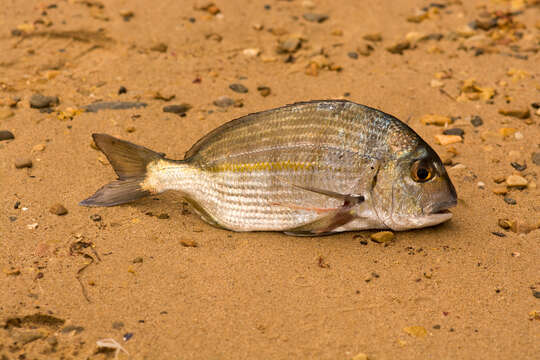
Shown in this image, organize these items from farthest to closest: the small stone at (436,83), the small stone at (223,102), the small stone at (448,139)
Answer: the small stone at (436,83)
the small stone at (223,102)
the small stone at (448,139)

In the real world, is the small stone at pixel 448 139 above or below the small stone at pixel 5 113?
below

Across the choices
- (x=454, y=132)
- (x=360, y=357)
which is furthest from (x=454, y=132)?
(x=360, y=357)

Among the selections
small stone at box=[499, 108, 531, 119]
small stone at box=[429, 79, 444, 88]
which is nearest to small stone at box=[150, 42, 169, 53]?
small stone at box=[429, 79, 444, 88]

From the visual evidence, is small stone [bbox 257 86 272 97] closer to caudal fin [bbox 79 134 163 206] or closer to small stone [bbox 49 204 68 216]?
caudal fin [bbox 79 134 163 206]

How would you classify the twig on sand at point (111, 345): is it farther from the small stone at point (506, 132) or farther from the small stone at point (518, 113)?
the small stone at point (518, 113)

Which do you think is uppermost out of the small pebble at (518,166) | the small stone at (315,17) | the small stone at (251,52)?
the small stone at (315,17)

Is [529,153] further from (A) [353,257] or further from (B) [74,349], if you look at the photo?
(B) [74,349]

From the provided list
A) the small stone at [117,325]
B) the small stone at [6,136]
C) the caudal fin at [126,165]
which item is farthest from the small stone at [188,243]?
the small stone at [6,136]

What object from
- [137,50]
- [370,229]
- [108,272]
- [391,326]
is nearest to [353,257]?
[370,229]
